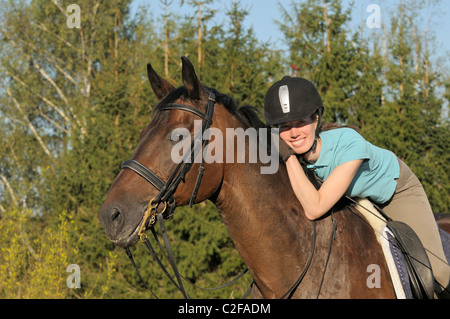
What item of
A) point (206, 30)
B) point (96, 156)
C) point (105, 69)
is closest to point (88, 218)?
point (96, 156)

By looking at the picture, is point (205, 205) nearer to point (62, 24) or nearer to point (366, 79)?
point (366, 79)

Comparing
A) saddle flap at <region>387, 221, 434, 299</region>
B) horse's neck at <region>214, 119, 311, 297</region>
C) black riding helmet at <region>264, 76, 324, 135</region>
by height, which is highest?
black riding helmet at <region>264, 76, 324, 135</region>

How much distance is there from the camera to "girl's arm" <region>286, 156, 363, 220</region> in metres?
2.80

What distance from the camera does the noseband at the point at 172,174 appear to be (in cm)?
268

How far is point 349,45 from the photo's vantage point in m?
10.2

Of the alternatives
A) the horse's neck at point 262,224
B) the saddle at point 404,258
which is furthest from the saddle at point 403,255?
the horse's neck at point 262,224

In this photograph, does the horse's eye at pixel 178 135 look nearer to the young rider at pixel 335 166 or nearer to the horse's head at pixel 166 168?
the horse's head at pixel 166 168

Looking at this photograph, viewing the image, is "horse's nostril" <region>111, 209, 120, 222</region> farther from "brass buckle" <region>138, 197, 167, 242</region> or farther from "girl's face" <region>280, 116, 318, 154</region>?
"girl's face" <region>280, 116, 318, 154</region>

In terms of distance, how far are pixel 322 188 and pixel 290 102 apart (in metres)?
0.56

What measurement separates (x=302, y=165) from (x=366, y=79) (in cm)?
755

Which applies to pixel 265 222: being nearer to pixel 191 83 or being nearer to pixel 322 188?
pixel 322 188

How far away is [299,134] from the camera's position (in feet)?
9.66

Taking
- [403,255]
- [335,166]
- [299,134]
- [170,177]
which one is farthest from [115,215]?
[403,255]

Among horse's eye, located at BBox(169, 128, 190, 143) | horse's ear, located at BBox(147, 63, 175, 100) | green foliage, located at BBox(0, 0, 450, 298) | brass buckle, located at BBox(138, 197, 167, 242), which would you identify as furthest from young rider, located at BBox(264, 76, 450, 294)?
green foliage, located at BBox(0, 0, 450, 298)
